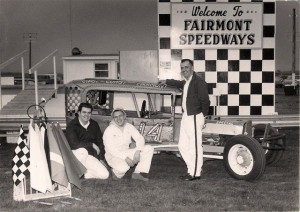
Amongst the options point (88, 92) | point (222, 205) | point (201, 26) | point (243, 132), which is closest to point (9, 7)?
point (88, 92)

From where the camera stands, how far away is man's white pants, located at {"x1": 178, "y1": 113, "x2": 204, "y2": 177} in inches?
197

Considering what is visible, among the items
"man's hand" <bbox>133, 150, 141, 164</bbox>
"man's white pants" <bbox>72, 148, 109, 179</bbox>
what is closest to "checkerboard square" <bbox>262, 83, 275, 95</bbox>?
"man's hand" <bbox>133, 150, 141, 164</bbox>

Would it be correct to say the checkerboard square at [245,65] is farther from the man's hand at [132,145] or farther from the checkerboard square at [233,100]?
the man's hand at [132,145]

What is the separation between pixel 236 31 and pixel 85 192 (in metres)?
3.04

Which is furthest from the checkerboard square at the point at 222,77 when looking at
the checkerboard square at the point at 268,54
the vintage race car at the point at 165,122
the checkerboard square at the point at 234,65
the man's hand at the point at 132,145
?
the man's hand at the point at 132,145

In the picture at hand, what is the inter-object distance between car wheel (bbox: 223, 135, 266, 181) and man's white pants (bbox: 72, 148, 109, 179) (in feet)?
4.82

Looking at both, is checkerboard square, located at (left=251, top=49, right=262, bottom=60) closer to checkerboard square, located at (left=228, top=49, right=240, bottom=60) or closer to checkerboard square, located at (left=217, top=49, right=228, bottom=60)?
checkerboard square, located at (left=228, top=49, right=240, bottom=60)

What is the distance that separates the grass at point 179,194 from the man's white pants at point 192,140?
0.69 feet

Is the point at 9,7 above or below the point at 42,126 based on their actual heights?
above

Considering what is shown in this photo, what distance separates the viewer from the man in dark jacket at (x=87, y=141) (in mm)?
5156

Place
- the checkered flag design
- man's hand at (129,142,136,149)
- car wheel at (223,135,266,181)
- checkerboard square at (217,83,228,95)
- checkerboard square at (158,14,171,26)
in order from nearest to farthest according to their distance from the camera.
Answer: the checkered flag design → car wheel at (223,135,266,181) → man's hand at (129,142,136,149) → checkerboard square at (158,14,171,26) → checkerboard square at (217,83,228,95)

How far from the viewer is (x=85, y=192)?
4539mm

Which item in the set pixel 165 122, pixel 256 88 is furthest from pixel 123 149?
pixel 256 88

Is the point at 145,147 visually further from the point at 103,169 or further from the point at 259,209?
the point at 259,209
